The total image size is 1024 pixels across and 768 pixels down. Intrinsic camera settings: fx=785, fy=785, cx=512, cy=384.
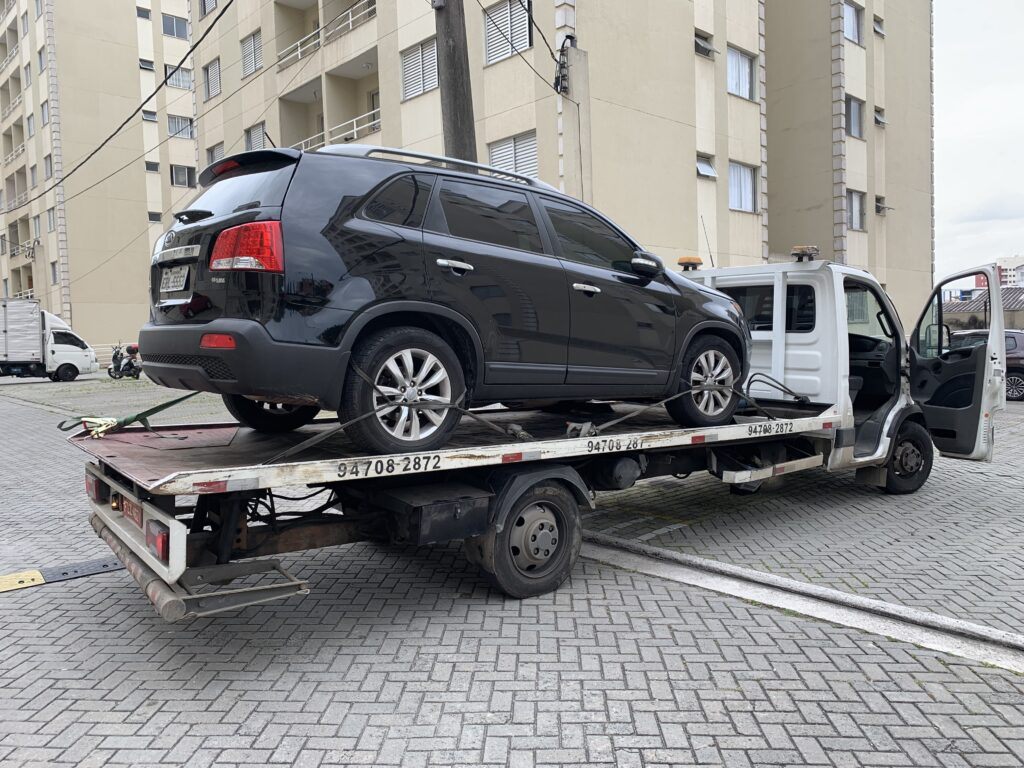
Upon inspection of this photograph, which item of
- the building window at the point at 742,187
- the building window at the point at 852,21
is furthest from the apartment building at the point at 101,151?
the building window at the point at 852,21

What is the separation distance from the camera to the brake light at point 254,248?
150 inches

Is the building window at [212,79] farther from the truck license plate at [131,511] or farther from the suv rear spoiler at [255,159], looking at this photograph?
the truck license plate at [131,511]

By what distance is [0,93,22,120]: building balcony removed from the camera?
45.6 meters

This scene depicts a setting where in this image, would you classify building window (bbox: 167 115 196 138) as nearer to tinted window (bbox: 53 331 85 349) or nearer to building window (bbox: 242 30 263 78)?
building window (bbox: 242 30 263 78)

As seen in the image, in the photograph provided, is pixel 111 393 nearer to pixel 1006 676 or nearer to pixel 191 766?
pixel 191 766

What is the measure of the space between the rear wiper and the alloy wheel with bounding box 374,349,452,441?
4.16ft

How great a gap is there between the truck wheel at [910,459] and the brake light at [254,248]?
6.34 metres

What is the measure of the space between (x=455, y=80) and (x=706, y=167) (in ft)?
39.3

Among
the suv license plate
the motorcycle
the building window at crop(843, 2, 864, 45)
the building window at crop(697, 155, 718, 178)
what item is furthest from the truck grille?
the building window at crop(843, 2, 864, 45)

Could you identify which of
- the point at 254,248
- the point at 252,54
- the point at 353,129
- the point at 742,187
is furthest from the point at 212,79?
the point at 254,248

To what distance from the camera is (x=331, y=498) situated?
16.6 ft

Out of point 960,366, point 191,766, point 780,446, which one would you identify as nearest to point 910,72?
point 960,366

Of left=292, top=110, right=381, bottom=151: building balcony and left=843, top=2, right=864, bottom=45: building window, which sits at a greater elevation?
left=843, top=2, right=864, bottom=45: building window

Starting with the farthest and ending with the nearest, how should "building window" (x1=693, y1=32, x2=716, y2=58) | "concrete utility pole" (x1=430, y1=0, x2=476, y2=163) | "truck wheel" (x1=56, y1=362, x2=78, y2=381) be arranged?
"truck wheel" (x1=56, y1=362, x2=78, y2=381), "building window" (x1=693, y1=32, x2=716, y2=58), "concrete utility pole" (x1=430, y1=0, x2=476, y2=163)
